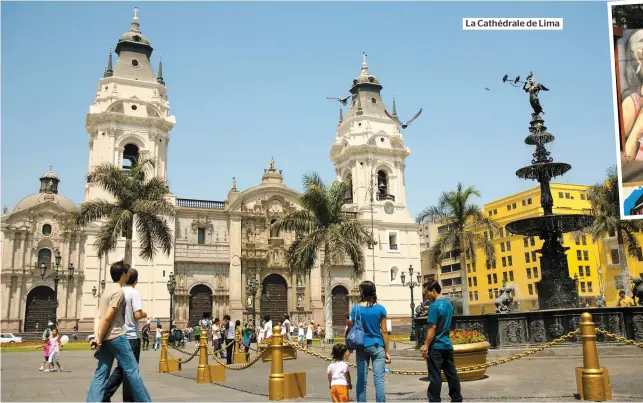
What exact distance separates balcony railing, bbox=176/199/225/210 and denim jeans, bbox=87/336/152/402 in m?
36.8

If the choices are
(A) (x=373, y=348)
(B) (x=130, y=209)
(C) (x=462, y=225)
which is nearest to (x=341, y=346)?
(A) (x=373, y=348)

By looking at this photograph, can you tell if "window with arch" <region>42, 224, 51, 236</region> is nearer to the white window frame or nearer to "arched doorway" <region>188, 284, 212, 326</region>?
"arched doorway" <region>188, 284, 212, 326</region>

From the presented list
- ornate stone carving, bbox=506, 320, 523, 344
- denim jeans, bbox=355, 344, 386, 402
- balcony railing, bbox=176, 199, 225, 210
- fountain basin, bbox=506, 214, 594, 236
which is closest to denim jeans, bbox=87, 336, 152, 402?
denim jeans, bbox=355, 344, 386, 402

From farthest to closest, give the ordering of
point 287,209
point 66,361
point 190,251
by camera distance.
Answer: point 287,209, point 190,251, point 66,361

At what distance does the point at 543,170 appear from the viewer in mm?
18484

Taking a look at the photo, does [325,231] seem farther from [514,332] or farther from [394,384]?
[394,384]

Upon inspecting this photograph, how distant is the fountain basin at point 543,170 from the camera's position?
18.2 meters

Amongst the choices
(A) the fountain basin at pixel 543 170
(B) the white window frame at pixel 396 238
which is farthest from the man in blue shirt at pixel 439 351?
(B) the white window frame at pixel 396 238

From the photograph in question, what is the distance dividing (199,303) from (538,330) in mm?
30152

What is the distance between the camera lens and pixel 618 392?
28.3 feet

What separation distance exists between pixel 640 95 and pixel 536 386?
12.3m

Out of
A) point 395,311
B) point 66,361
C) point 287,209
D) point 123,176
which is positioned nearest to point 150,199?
point 123,176

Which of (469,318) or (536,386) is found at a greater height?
(469,318)

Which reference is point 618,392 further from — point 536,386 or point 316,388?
point 316,388
